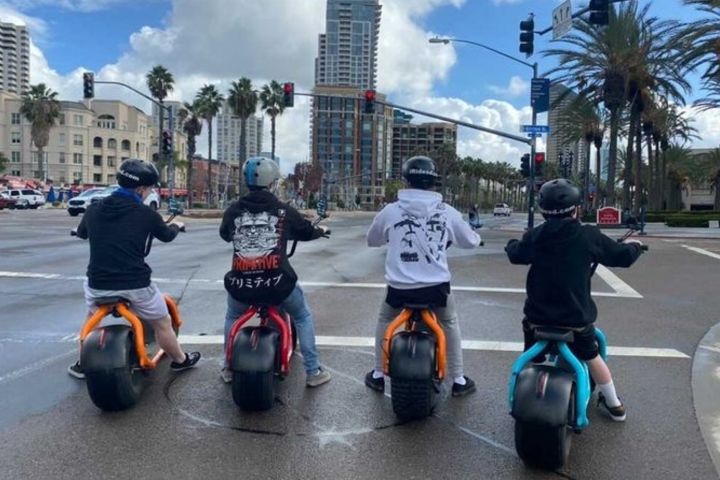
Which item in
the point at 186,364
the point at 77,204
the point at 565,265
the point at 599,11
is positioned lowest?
the point at 186,364

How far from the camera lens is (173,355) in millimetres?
5270

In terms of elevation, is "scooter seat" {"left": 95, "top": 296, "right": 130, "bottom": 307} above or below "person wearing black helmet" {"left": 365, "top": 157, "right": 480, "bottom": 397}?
below

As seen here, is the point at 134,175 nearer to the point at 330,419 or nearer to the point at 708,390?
the point at 330,419

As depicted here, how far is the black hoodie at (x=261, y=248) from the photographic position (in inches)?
181

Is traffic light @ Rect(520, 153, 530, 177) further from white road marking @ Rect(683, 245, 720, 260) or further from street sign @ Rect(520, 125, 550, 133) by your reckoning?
white road marking @ Rect(683, 245, 720, 260)

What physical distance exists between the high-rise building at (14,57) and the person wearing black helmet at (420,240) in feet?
577

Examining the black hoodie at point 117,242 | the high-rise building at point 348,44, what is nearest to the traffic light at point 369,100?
the black hoodie at point 117,242

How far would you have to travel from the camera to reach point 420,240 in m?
4.57

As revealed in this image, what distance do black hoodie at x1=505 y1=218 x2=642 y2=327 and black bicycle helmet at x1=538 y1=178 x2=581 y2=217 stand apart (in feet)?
0.21

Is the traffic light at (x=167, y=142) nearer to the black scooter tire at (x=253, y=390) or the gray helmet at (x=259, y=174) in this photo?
the gray helmet at (x=259, y=174)

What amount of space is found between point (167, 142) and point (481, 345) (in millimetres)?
33226

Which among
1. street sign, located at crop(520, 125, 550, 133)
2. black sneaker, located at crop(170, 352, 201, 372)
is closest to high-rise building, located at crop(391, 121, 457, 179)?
street sign, located at crop(520, 125, 550, 133)

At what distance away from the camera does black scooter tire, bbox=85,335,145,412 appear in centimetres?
437

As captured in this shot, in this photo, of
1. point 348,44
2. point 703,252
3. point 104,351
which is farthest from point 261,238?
point 348,44
